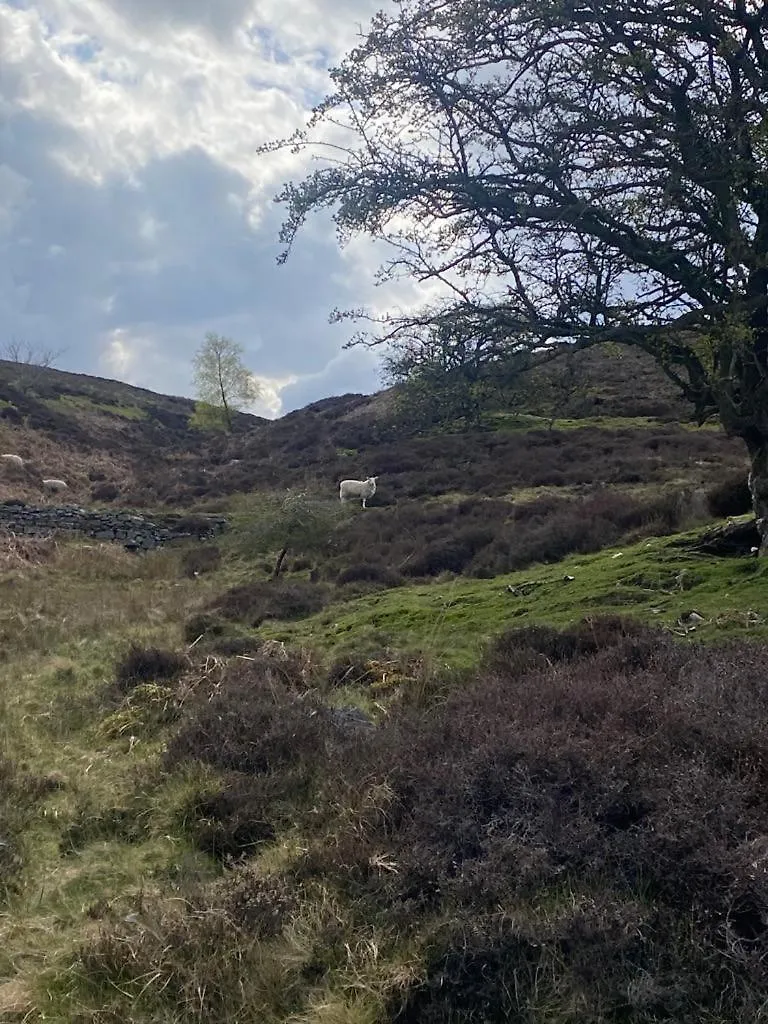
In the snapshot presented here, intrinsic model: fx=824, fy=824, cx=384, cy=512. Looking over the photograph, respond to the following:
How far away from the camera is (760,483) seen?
9.88 meters

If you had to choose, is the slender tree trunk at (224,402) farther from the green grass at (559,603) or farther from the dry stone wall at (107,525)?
the green grass at (559,603)

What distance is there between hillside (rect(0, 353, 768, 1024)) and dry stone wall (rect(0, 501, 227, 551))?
11639 millimetres

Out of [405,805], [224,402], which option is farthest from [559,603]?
[224,402]

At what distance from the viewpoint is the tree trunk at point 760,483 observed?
9750 millimetres

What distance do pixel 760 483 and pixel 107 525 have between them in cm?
1966

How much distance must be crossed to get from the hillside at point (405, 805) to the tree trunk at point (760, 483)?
55 centimetres

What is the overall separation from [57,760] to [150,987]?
3.65m

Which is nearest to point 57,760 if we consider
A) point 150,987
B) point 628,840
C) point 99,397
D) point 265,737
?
point 265,737

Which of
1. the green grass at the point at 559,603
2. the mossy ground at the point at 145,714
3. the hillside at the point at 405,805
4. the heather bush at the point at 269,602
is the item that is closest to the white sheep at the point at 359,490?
the mossy ground at the point at 145,714

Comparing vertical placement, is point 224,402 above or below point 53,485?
above

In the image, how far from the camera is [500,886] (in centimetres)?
366

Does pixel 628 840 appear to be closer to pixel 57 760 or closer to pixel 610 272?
pixel 57 760

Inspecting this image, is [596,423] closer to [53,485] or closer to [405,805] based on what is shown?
[53,485]

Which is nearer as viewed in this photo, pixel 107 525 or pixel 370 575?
pixel 370 575
